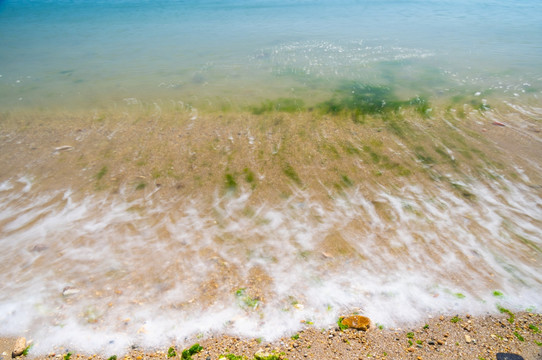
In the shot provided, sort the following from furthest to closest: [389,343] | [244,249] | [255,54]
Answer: [255,54]
[244,249]
[389,343]

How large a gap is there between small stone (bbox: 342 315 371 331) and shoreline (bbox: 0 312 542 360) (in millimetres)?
47

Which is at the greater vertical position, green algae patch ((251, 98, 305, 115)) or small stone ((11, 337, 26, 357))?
green algae patch ((251, 98, 305, 115))

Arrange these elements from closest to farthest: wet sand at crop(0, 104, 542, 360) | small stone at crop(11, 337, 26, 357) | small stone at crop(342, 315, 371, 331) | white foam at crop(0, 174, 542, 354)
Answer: small stone at crop(11, 337, 26, 357)
small stone at crop(342, 315, 371, 331)
white foam at crop(0, 174, 542, 354)
wet sand at crop(0, 104, 542, 360)

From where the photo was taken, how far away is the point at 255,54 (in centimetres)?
1334

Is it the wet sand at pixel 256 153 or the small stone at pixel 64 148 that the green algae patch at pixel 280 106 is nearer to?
the wet sand at pixel 256 153

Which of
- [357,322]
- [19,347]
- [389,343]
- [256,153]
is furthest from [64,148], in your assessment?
[389,343]

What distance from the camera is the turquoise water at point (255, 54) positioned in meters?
10.1

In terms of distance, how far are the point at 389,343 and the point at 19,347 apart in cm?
379

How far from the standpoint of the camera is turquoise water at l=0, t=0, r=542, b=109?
10141 millimetres

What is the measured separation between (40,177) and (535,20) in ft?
87.5

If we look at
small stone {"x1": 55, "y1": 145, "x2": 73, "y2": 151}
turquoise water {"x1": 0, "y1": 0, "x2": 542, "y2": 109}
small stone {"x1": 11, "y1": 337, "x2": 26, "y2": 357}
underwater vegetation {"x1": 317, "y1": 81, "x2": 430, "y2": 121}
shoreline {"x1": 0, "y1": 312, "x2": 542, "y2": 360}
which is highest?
turquoise water {"x1": 0, "y1": 0, "x2": 542, "y2": 109}

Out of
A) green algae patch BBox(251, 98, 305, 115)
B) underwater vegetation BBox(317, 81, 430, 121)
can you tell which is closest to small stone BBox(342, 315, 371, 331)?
underwater vegetation BBox(317, 81, 430, 121)

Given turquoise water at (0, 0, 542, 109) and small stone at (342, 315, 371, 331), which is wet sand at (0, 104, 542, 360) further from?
turquoise water at (0, 0, 542, 109)

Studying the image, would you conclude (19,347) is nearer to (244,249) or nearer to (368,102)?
(244,249)
